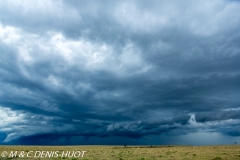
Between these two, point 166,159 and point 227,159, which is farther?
point 166,159

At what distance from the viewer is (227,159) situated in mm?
51531

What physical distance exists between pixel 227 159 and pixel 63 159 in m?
42.9

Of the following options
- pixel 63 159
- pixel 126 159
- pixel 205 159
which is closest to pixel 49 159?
pixel 63 159

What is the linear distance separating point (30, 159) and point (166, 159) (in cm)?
3711

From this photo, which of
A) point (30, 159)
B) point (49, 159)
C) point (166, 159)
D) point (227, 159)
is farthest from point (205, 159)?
point (30, 159)

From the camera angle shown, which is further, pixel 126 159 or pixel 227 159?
pixel 126 159

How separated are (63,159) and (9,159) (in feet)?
45.7

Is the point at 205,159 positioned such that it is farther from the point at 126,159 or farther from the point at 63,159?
the point at 63,159

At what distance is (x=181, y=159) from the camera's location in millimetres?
53688

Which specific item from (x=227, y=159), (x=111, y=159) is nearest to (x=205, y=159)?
(x=227, y=159)

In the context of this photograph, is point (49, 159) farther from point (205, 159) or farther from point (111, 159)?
point (205, 159)

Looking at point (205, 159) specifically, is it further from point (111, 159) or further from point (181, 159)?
point (111, 159)

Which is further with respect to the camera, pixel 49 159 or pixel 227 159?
pixel 49 159

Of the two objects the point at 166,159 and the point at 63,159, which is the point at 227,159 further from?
the point at 63,159
